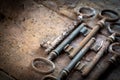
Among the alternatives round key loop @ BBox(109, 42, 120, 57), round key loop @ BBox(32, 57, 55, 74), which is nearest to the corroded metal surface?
round key loop @ BBox(32, 57, 55, 74)

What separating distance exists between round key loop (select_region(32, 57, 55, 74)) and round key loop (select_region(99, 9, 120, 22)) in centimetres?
110

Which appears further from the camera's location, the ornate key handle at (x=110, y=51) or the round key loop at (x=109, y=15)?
the round key loop at (x=109, y=15)

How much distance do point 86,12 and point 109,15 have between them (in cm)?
32

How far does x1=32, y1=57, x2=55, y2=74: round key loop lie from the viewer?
2.67 metres

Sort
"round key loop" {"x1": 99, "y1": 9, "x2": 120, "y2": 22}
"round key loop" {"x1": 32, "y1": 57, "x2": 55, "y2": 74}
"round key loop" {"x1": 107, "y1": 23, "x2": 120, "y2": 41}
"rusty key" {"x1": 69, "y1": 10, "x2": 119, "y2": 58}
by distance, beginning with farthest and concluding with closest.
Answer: "round key loop" {"x1": 99, "y1": 9, "x2": 120, "y2": 22}
"round key loop" {"x1": 107, "y1": 23, "x2": 120, "y2": 41}
"rusty key" {"x1": 69, "y1": 10, "x2": 119, "y2": 58}
"round key loop" {"x1": 32, "y1": 57, "x2": 55, "y2": 74}

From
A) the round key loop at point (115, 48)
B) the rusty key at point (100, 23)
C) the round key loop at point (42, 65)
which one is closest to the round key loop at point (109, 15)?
the rusty key at point (100, 23)

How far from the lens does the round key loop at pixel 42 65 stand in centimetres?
267

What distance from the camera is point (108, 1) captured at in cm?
389

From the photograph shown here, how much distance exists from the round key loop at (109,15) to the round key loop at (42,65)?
110 centimetres

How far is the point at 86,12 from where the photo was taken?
358cm

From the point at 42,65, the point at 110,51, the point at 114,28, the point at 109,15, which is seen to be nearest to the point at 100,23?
the point at 114,28

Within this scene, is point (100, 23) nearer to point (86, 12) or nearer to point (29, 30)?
point (86, 12)

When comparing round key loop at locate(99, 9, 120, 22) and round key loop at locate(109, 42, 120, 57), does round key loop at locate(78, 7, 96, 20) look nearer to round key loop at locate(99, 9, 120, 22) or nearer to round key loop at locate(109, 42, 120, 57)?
round key loop at locate(99, 9, 120, 22)

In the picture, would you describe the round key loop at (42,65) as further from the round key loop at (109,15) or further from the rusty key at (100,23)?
the round key loop at (109,15)
